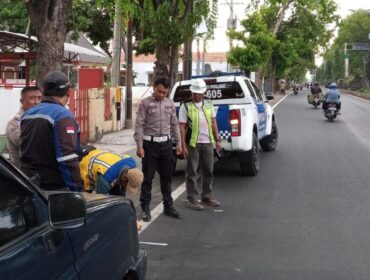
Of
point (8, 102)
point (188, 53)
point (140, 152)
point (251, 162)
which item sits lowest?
point (251, 162)

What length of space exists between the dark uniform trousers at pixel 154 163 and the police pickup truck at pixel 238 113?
204 centimetres

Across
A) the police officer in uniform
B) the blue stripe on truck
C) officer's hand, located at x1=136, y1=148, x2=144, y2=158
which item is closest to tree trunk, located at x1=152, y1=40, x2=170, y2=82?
the blue stripe on truck

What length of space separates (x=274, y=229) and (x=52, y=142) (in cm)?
347

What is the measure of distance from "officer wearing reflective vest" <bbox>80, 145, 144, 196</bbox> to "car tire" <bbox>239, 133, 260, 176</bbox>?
5488mm

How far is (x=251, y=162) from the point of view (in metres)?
10.1

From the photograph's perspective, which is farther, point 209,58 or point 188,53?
point 209,58

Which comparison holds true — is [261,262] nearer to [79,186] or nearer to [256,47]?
[79,186]

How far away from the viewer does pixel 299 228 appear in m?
6.68

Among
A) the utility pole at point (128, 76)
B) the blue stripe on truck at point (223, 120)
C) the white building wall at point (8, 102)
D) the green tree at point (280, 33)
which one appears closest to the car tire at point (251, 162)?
the blue stripe on truck at point (223, 120)

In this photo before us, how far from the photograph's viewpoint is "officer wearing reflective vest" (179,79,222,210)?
25.6ft

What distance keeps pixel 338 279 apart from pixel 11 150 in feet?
10.4

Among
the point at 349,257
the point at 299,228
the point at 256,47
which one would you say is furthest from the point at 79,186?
the point at 256,47

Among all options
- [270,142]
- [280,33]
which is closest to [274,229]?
[270,142]

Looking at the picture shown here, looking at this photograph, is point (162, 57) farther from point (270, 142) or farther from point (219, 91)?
point (270, 142)
